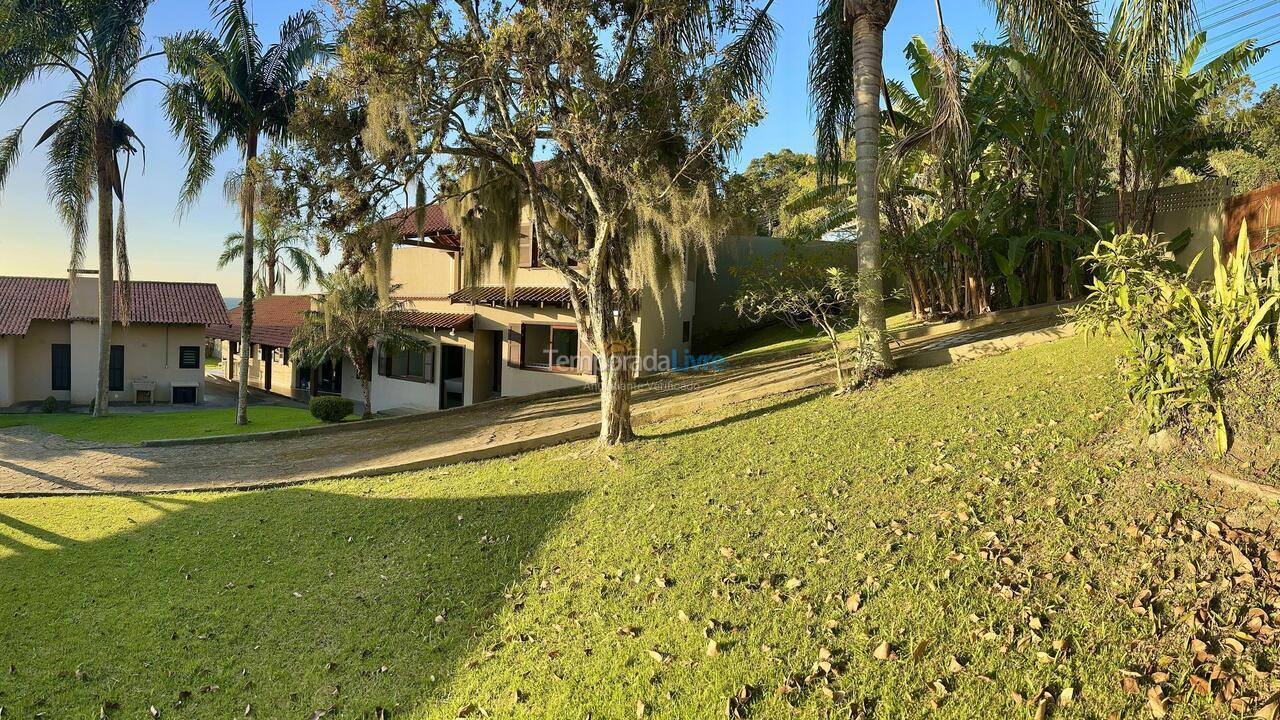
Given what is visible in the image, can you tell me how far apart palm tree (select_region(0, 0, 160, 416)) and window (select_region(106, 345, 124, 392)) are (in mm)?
7372

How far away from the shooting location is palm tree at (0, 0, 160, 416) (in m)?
16.9

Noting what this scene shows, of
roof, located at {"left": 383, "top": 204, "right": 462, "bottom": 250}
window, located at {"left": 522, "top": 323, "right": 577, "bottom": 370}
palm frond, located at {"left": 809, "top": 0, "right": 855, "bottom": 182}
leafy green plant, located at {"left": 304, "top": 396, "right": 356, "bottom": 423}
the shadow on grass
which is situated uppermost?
palm frond, located at {"left": 809, "top": 0, "right": 855, "bottom": 182}

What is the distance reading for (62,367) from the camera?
79.7 feet

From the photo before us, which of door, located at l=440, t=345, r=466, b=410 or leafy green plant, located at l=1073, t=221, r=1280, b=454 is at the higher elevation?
leafy green plant, located at l=1073, t=221, r=1280, b=454

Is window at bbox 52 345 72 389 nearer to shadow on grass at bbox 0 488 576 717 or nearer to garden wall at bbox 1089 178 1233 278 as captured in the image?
shadow on grass at bbox 0 488 576 717

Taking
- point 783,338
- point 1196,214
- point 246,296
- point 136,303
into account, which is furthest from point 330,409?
point 1196,214

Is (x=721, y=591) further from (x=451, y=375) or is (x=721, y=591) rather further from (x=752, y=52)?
(x=451, y=375)

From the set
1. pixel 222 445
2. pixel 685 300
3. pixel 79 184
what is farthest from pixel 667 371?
pixel 79 184

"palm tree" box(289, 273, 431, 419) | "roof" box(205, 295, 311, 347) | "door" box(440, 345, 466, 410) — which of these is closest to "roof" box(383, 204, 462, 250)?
"palm tree" box(289, 273, 431, 419)

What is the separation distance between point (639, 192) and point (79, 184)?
17.1 meters

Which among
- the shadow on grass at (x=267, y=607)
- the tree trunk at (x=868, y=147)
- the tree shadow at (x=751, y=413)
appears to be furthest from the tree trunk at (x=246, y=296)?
the tree trunk at (x=868, y=147)

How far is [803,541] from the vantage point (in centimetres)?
524

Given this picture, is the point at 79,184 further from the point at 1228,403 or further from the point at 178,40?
the point at 1228,403

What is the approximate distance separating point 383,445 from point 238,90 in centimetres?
974
